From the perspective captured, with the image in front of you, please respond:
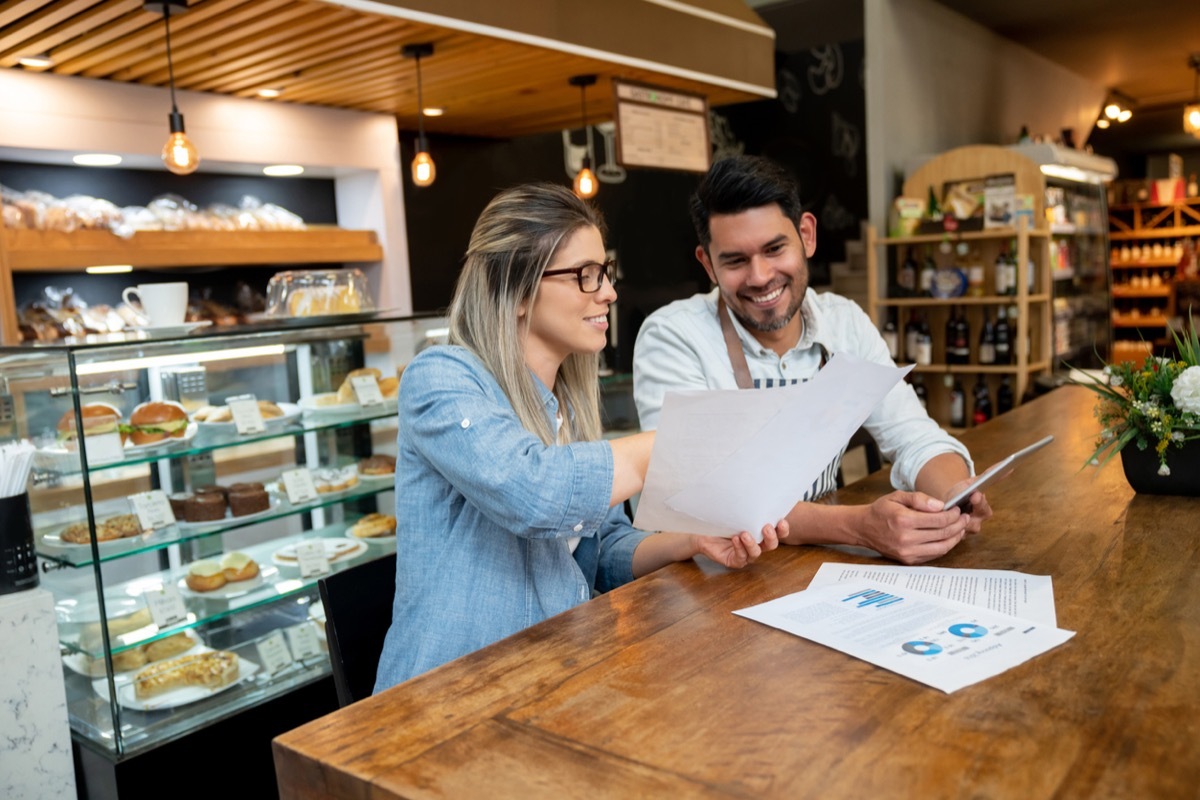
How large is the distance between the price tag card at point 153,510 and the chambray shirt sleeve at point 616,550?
137cm

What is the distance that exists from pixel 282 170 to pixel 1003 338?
4338mm

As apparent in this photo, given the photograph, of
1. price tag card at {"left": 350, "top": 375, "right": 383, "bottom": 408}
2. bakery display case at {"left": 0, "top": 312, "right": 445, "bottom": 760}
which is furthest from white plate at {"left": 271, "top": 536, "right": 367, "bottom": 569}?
price tag card at {"left": 350, "top": 375, "right": 383, "bottom": 408}

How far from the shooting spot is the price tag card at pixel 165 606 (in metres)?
2.58

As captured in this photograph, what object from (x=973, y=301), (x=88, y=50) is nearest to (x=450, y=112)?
(x=88, y=50)

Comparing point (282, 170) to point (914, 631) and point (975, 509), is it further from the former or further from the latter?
point (914, 631)

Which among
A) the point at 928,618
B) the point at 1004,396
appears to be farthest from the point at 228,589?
the point at 1004,396

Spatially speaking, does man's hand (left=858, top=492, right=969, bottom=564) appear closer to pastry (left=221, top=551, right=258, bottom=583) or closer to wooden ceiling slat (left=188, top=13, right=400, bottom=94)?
pastry (left=221, top=551, right=258, bottom=583)

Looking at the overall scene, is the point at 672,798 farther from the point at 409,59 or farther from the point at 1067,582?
the point at 409,59

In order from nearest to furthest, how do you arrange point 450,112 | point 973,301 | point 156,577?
point 156,577
point 450,112
point 973,301

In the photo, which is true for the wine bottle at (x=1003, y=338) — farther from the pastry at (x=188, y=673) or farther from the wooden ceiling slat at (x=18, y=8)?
the wooden ceiling slat at (x=18, y=8)

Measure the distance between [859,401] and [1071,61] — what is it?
968 cm

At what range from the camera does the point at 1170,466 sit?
6.28ft

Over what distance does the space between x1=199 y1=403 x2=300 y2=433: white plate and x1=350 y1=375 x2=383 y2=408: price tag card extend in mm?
191

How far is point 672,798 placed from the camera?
2.84 ft
